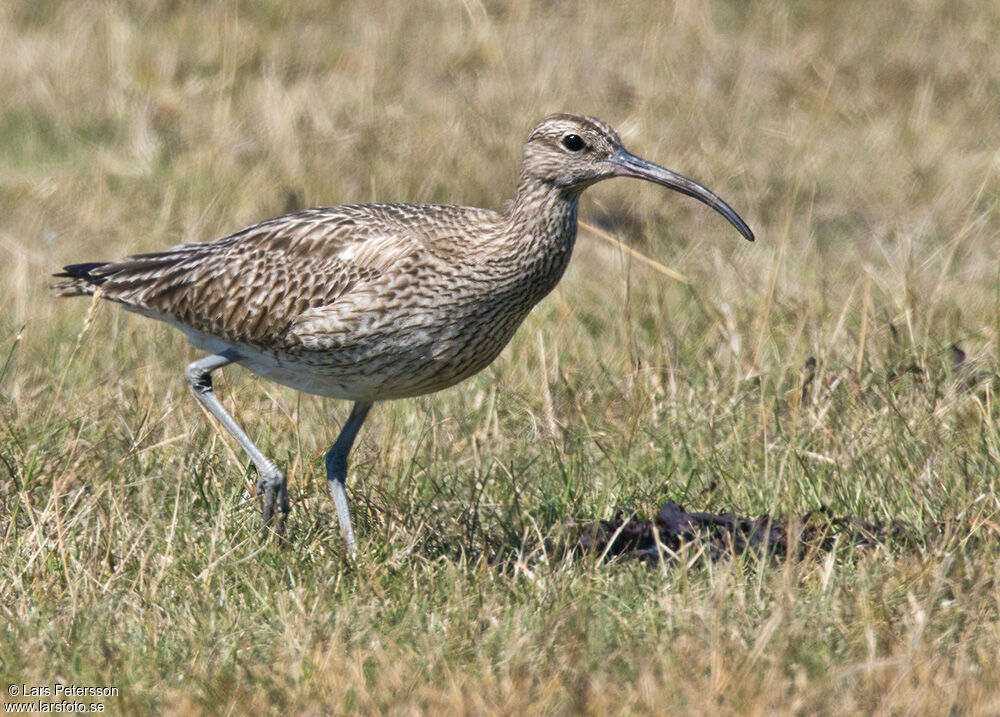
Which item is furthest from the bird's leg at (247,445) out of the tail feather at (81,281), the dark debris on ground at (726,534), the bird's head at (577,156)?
the bird's head at (577,156)

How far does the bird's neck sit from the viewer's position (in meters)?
5.31

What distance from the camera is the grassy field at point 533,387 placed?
416cm

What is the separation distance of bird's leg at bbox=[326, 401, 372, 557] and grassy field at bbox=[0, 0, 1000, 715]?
9 centimetres

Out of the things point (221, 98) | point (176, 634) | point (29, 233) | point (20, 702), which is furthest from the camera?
point (221, 98)

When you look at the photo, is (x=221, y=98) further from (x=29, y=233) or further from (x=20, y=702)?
(x=20, y=702)

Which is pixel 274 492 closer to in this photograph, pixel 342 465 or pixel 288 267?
pixel 342 465

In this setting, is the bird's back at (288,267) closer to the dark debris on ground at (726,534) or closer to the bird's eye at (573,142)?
the bird's eye at (573,142)

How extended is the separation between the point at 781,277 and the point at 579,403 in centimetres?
202

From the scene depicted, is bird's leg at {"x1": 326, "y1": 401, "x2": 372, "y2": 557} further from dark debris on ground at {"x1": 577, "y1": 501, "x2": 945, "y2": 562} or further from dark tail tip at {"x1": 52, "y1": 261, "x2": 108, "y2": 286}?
dark tail tip at {"x1": 52, "y1": 261, "x2": 108, "y2": 286}

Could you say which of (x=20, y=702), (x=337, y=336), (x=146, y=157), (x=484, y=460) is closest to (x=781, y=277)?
(x=484, y=460)

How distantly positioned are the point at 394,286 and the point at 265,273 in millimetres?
622

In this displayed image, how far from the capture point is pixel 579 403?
6426 mm

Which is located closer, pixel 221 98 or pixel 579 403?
pixel 579 403

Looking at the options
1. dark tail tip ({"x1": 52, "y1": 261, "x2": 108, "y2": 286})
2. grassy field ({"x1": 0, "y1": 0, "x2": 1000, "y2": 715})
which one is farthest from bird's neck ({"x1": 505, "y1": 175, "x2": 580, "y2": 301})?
dark tail tip ({"x1": 52, "y1": 261, "x2": 108, "y2": 286})
